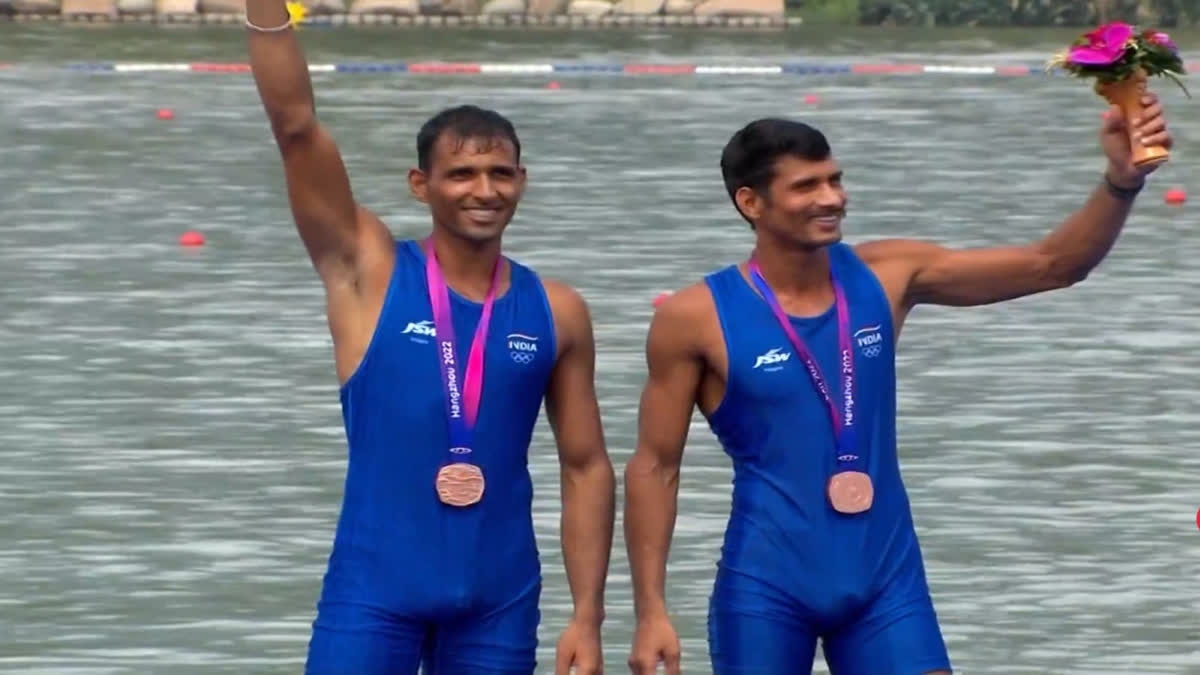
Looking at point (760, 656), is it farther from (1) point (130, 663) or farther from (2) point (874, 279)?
(1) point (130, 663)

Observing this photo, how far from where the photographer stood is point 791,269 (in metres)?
6.24

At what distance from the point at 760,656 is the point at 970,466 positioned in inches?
230

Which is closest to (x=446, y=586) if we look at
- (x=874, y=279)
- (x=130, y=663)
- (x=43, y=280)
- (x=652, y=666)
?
(x=652, y=666)

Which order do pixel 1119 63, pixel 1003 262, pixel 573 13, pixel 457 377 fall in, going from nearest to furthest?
pixel 457 377
pixel 1119 63
pixel 1003 262
pixel 573 13

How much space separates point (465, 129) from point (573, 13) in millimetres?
37599

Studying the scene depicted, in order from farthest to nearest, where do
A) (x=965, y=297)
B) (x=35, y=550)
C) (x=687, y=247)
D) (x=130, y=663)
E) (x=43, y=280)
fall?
(x=687, y=247)
(x=43, y=280)
(x=35, y=550)
(x=130, y=663)
(x=965, y=297)

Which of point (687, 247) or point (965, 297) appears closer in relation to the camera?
point (965, 297)

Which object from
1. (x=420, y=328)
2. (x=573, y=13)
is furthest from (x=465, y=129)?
(x=573, y=13)

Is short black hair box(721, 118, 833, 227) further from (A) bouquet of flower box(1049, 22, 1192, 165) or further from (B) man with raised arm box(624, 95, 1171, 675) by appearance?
(A) bouquet of flower box(1049, 22, 1192, 165)

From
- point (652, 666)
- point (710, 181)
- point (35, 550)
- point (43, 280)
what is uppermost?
point (710, 181)

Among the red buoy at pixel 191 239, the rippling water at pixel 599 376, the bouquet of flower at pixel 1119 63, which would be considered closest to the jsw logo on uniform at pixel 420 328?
the bouquet of flower at pixel 1119 63

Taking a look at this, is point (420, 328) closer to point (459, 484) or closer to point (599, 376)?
point (459, 484)

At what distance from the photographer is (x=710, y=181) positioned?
21969mm

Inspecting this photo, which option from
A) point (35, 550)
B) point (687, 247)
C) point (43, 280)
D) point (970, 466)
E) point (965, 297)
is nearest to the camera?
point (965, 297)
